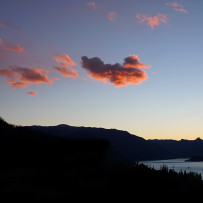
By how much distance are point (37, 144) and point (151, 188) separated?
10153 mm

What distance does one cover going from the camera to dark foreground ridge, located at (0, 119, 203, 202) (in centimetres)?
1619

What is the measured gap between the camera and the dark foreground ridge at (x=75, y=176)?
53.1 feet

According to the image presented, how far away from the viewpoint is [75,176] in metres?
19.6

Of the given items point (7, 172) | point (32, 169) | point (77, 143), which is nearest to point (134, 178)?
point (77, 143)

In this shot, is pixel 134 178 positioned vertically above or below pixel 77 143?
below

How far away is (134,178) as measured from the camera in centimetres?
2155

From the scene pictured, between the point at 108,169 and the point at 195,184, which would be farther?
the point at 108,169

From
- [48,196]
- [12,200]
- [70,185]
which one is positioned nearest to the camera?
[12,200]

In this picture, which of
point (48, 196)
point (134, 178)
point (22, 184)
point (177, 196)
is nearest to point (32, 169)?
point (22, 184)

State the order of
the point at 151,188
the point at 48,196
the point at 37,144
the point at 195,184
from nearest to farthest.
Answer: the point at 48,196 → the point at 151,188 → the point at 195,184 → the point at 37,144

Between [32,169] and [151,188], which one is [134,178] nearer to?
[151,188]

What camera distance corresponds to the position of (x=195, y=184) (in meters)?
21.0

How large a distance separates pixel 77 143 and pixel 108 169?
140 inches

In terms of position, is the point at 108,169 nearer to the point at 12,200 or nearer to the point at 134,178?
the point at 134,178
